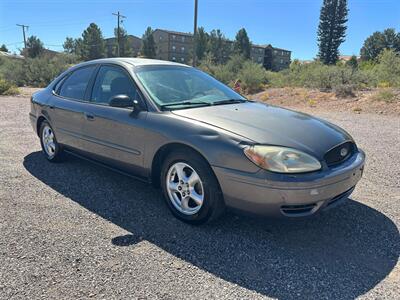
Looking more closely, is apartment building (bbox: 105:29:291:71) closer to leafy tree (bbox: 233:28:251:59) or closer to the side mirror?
leafy tree (bbox: 233:28:251:59)

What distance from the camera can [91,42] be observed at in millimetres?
65312

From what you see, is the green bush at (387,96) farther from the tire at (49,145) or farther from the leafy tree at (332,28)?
the leafy tree at (332,28)

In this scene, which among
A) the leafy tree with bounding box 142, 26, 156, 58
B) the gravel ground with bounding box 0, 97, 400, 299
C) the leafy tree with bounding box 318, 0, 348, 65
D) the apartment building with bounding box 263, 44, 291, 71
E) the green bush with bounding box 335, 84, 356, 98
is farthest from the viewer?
the apartment building with bounding box 263, 44, 291, 71

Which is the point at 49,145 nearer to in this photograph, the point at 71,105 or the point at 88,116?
the point at 71,105

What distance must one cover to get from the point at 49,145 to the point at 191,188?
3.05 metres

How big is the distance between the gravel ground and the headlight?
717mm

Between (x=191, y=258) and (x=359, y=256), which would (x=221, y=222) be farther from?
(x=359, y=256)

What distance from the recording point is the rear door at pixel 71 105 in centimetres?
441

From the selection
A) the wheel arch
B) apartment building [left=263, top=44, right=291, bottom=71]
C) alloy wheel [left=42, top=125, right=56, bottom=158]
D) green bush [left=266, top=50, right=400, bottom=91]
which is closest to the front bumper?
alloy wheel [left=42, top=125, right=56, bottom=158]

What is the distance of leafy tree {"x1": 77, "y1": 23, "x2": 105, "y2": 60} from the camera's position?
213 feet

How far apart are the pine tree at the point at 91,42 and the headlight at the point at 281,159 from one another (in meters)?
68.0

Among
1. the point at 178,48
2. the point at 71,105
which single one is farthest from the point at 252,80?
the point at 178,48

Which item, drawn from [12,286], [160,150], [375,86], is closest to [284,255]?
[160,150]

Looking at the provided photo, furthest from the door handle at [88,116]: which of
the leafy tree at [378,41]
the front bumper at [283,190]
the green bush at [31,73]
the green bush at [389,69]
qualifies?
the leafy tree at [378,41]
